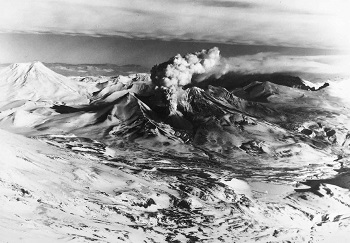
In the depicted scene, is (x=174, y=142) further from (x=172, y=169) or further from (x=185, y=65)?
(x=185, y=65)

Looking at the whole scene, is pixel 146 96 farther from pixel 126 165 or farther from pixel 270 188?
pixel 270 188

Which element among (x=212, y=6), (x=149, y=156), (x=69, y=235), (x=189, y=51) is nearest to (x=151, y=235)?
(x=69, y=235)

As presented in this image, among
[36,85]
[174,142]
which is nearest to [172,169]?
[174,142]

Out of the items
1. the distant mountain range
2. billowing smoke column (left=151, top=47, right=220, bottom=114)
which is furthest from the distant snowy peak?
billowing smoke column (left=151, top=47, right=220, bottom=114)

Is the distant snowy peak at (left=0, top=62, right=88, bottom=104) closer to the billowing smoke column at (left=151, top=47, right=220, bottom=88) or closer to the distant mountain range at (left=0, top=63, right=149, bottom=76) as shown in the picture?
the distant mountain range at (left=0, top=63, right=149, bottom=76)

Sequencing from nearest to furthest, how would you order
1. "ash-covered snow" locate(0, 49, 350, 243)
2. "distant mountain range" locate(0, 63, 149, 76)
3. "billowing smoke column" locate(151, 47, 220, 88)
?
"ash-covered snow" locate(0, 49, 350, 243)
"distant mountain range" locate(0, 63, 149, 76)
"billowing smoke column" locate(151, 47, 220, 88)

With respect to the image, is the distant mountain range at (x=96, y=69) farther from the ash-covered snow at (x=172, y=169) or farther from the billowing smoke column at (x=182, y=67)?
the billowing smoke column at (x=182, y=67)
